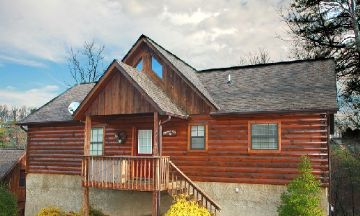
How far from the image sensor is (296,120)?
44.7 feet

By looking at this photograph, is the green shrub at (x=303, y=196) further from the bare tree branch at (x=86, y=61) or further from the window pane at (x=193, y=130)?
the bare tree branch at (x=86, y=61)

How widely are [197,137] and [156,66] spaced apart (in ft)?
13.4

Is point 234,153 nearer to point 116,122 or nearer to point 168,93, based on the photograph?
point 168,93

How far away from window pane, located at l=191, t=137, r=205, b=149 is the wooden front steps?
4.79ft

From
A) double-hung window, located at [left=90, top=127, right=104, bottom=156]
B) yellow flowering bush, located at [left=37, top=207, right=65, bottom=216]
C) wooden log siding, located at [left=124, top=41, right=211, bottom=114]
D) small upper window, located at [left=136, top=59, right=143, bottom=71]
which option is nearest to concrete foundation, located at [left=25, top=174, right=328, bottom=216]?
yellow flowering bush, located at [left=37, top=207, right=65, bottom=216]

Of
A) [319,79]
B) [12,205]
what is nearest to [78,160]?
[12,205]

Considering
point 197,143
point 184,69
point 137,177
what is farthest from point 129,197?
point 184,69

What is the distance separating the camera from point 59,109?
20.3 metres

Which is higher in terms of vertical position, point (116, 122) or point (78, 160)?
point (116, 122)

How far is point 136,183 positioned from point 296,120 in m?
6.62

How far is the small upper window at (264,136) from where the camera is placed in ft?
45.8

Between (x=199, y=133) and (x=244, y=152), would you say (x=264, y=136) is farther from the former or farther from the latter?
(x=199, y=133)

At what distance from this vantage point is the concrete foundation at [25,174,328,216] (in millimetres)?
13867

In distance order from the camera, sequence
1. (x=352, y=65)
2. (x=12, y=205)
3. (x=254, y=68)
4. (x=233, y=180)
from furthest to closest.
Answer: (x=352, y=65)
(x=12, y=205)
(x=254, y=68)
(x=233, y=180)
